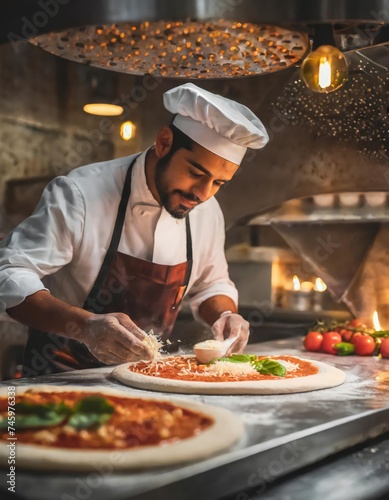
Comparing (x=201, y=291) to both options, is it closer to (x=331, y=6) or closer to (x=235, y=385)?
(x=235, y=385)

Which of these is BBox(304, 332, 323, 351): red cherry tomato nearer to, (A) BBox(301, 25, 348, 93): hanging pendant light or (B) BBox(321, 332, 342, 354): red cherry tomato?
(B) BBox(321, 332, 342, 354): red cherry tomato

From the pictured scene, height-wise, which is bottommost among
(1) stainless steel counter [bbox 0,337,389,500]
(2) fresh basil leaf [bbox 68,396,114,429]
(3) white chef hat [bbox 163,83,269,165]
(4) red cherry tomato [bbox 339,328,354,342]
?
(1) stainless steel counter [bbox 0,337,389,500]

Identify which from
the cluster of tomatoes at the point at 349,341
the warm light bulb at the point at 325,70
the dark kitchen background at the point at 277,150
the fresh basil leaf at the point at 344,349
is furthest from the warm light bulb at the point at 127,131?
the fresh basil leaf at the point at 344,349

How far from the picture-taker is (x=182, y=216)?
282 centimetres

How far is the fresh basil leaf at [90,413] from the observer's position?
4.92 feet

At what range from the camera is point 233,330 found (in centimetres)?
264

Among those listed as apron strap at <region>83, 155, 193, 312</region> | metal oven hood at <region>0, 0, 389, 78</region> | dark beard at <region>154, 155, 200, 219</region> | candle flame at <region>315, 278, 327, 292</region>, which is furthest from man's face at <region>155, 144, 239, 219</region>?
candle flame at <region>315, 278, 327, 292</region>

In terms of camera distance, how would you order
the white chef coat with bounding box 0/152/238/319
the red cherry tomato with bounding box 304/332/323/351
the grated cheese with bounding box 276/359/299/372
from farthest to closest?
the red cherry tomato with bounding box 304/332/323/351
the white chef coat with bounding box 0/152/238/319
the grated cheese with bounding box 276/359/299/372

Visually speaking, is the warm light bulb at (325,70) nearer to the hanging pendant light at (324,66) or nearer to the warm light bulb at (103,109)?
the hanging pendant light at (324,66)

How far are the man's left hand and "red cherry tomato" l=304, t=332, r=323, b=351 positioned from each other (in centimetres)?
41

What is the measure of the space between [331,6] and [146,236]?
136 cm

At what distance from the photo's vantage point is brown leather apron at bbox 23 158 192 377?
2.72m

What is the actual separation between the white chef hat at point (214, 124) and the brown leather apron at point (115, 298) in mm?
332

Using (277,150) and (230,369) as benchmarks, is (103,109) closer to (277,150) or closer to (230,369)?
(277,150)
